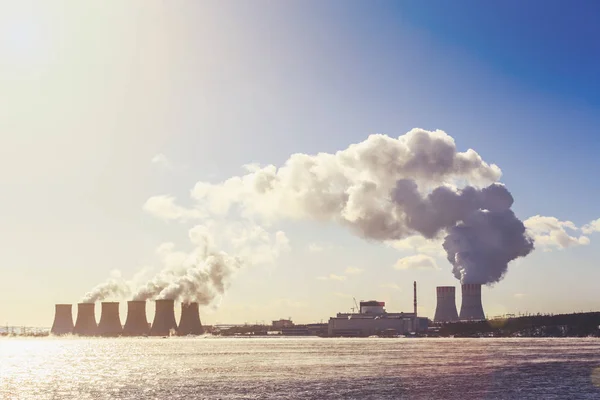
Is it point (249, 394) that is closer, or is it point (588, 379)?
point (249, 394)

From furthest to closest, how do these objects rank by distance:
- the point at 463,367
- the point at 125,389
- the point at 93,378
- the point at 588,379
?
the point at 463,367, the point at 93,378, the point at 588,379, the point at 125,389

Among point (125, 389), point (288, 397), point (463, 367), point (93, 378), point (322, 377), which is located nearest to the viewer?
point (288, 397)

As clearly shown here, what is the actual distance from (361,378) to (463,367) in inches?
1234

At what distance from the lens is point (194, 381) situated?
354ft

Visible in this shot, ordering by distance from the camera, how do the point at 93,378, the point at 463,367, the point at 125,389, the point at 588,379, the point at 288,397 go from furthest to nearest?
the point at 463,367
the point at 93,378
the point at 588,379
the point at 125,389
the point at 288,397

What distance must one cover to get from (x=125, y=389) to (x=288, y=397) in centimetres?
2572

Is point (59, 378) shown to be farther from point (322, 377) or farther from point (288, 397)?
point (288, 397)

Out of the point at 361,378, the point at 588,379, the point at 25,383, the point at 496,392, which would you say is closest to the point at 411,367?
the point at 361,378

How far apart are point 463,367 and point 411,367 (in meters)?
9.27

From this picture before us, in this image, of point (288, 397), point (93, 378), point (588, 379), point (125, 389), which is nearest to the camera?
point (288, 397)

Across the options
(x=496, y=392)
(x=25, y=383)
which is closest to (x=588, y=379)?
(x=496, y=392)

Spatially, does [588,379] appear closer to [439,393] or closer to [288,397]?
[439,393]

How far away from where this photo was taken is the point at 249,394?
86.8 m

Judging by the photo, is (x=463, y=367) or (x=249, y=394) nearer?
(x=249, y=394)
